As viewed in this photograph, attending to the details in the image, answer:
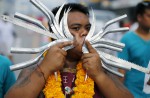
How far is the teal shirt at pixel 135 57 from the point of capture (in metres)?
5.21

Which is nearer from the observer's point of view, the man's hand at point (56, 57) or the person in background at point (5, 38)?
the man's hand at point (56, 57)

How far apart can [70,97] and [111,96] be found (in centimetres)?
28

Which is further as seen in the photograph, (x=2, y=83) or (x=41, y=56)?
(x=2, y=83)

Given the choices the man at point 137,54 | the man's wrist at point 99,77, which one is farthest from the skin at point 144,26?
the man's wrist at point 99,77

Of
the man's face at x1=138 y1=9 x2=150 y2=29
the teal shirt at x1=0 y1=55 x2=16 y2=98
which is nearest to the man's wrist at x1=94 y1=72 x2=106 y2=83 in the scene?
the teal shirt at x1=0 y1=55 x2=16 y2=98

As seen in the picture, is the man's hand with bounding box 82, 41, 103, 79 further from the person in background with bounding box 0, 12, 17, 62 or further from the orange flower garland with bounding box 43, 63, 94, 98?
the person in background with bounding box 0, 12, 17, 62

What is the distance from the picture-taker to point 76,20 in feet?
10.9

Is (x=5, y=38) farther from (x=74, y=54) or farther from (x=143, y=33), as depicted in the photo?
(x=74, y=54)

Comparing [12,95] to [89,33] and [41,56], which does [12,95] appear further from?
[89,33]

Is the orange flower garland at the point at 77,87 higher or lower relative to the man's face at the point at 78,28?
lower

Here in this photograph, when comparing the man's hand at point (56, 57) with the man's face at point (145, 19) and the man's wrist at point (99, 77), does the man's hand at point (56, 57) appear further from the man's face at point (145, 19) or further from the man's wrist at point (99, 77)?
the man's face at point (145, 19)

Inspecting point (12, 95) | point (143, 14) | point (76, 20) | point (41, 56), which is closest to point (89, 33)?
point (76, 20)

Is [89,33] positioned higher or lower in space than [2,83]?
higher

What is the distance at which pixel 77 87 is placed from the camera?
3.23m
